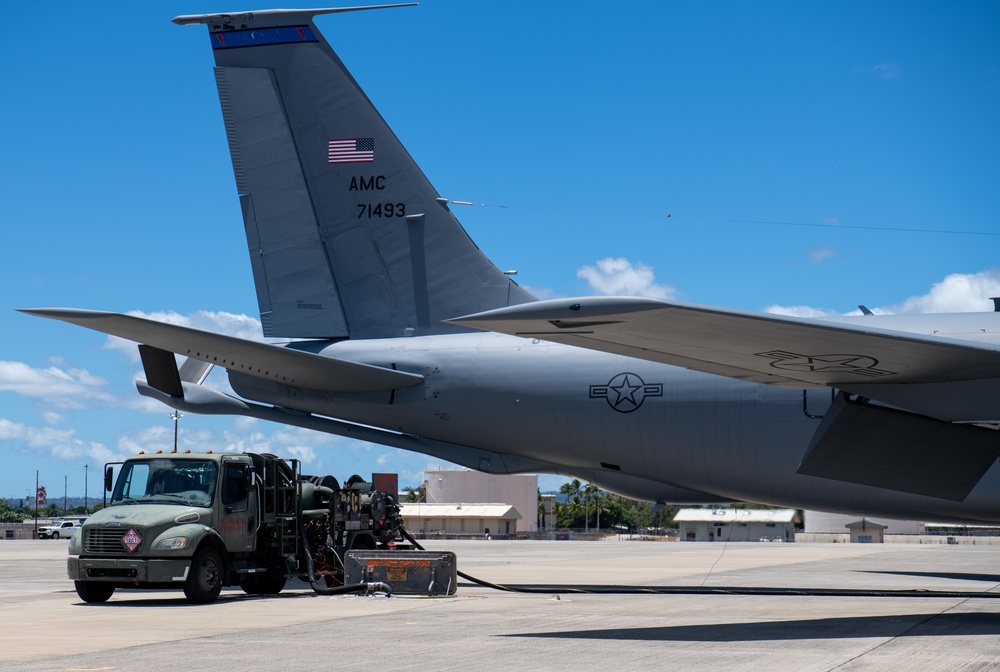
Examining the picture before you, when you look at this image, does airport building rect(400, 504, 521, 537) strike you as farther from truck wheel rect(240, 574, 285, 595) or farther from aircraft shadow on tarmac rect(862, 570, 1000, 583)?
truck wheel rect(240, 574, 285, 595)

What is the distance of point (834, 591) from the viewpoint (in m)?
19.5

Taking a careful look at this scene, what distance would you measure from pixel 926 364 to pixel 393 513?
11028mm

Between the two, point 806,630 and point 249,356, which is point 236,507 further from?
point 806,630

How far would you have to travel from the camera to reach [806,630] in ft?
41.3

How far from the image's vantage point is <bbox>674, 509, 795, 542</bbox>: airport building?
84.2m

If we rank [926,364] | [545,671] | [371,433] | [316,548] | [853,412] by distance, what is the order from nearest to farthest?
[545,671], [926,364], [853,412], [316,548], [371,433]

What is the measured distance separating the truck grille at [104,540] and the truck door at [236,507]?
4.82ft

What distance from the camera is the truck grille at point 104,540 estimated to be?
16484 mm

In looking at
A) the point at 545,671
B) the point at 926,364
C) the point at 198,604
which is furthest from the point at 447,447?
the point at 545,671

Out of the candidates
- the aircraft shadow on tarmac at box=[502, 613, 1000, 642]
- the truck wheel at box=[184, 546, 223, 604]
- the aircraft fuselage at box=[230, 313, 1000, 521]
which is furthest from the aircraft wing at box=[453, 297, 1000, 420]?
the truck wheel at box=[184, 546, 223, 604]

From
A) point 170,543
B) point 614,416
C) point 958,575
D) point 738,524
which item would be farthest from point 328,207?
point 738,524

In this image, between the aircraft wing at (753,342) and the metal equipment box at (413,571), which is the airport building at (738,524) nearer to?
the metal equipment box at (413,571)

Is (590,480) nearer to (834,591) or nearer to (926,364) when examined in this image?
(834,591)

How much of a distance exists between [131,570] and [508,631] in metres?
6.64
